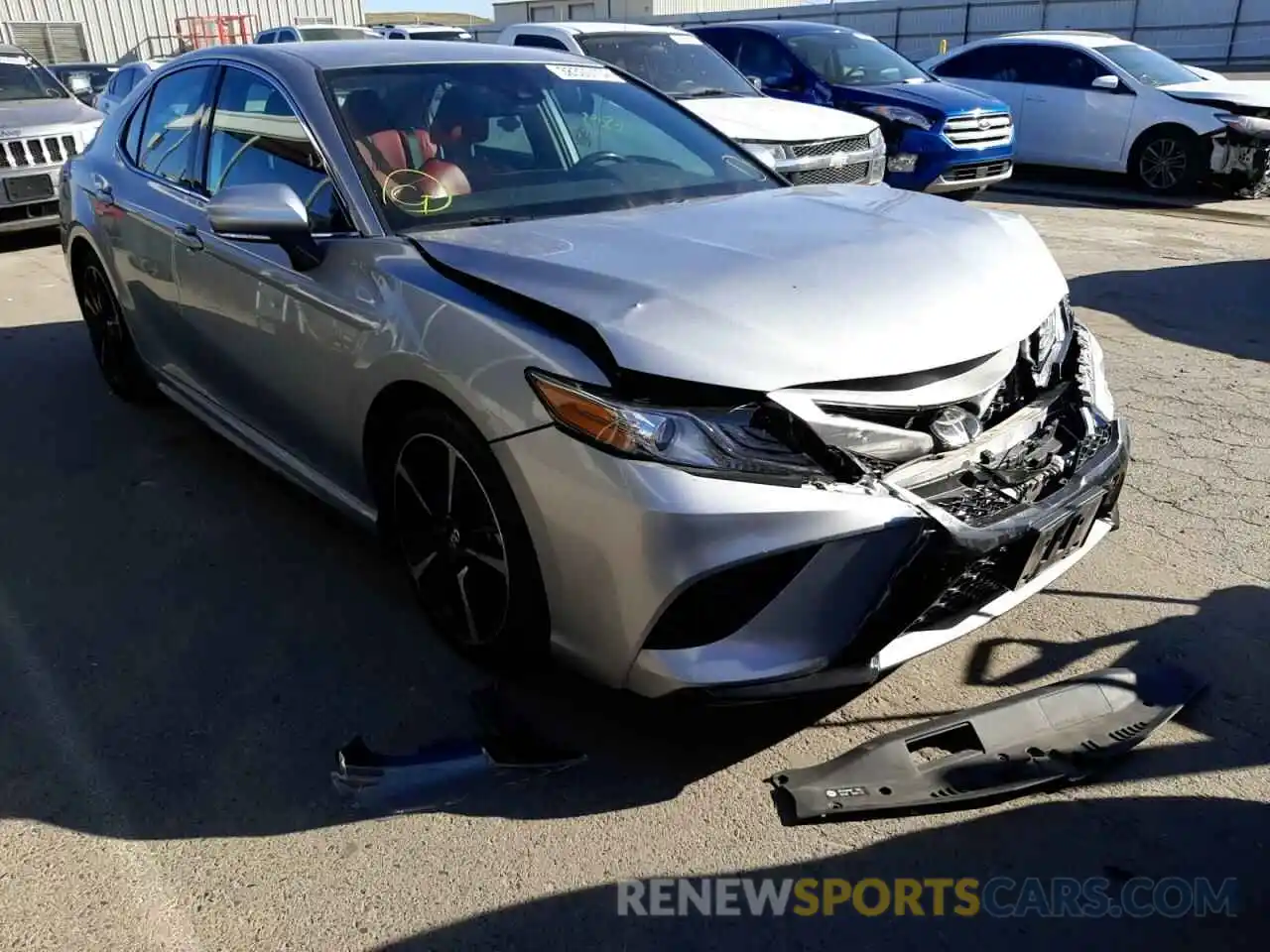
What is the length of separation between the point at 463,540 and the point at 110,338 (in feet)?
10.8

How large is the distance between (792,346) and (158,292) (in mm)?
3058

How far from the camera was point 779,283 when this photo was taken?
2561 millimetres

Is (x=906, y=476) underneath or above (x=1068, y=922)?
above

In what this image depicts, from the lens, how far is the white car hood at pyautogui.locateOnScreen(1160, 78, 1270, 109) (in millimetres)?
10305

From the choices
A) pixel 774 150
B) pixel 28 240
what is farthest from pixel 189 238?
pixel 28 240

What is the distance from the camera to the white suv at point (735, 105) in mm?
7918

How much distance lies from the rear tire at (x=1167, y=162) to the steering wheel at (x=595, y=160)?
9.26 meters

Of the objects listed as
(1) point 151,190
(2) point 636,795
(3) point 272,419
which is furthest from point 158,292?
(2) point 636,795

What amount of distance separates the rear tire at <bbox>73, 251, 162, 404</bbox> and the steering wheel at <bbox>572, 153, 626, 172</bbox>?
2.46 meters

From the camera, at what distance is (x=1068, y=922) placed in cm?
218

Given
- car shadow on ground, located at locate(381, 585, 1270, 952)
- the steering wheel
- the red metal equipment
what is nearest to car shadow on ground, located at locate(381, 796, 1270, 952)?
car shadow on ground, located at locate(381, 585, 1270, 952)

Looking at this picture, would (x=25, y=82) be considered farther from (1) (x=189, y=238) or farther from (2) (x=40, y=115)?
(1) (x=189, y=238)

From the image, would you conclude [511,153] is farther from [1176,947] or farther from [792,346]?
[1176,947]

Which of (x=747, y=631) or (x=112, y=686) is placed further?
(x=112, y=686)
